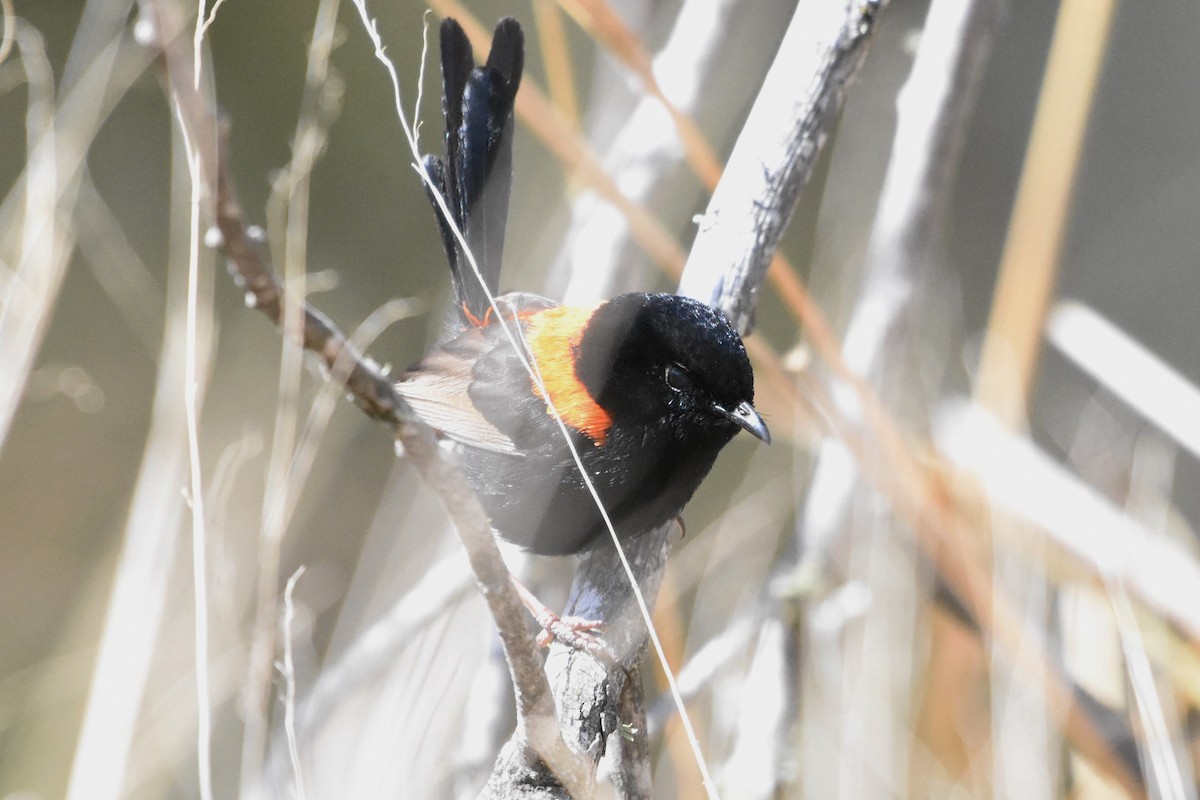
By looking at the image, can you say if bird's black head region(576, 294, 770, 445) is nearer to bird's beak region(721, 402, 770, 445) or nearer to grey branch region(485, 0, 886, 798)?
bird's beak region(721, 402, 770, 445)

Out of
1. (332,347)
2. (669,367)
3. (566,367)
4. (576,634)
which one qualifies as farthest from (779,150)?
(332,347)

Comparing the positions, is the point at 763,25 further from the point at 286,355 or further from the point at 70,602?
the point at 70,602

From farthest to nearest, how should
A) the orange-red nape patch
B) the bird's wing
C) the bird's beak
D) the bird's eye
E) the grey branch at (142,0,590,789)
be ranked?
1. the bird's wing
2. the orange-red nape patch
3. the bird's eye
4. the bird's beak
5. the grey branch at (142,0,590,789)

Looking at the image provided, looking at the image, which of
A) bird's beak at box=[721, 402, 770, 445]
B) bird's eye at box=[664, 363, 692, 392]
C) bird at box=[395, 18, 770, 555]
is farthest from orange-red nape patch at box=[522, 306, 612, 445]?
bird's beak at box=[721, 402, 770, 445]

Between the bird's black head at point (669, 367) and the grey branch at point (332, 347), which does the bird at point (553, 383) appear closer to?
the bird's black head at point (669, 367)

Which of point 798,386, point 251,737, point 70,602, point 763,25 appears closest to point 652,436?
point 798,386

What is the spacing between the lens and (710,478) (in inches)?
109

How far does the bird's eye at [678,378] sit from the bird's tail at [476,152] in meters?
0.39

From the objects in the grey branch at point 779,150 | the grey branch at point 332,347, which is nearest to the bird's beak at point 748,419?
the grey branch at point 779,150

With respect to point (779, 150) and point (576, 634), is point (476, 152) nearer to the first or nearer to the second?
point (779, 150)

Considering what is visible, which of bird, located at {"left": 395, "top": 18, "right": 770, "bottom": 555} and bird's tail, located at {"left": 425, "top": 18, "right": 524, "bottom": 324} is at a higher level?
bird's tail, located at {"left": 425, "top": 18, "right": 524, "bottom": 324}

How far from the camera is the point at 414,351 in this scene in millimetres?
2773

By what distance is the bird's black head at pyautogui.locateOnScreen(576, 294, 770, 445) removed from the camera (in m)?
1.71

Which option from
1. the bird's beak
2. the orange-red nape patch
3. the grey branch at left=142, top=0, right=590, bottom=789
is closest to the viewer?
the grey branch at left=142, top=0, right=590, bottom=789
